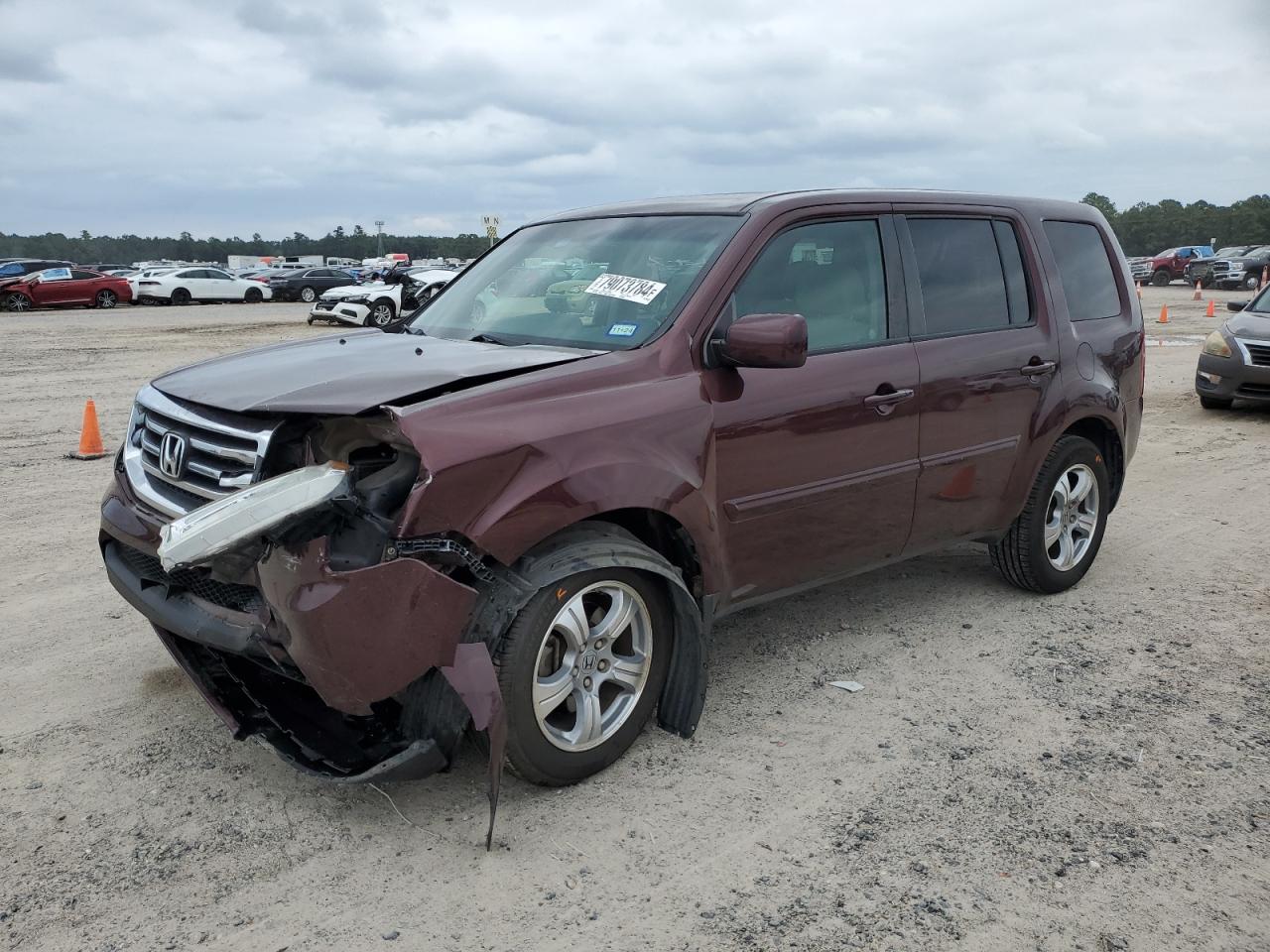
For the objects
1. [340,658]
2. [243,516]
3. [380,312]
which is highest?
[243,516]

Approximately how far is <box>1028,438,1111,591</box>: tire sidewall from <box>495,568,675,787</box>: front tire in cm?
244

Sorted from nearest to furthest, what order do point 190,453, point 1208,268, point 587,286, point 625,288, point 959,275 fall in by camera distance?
point 190,453 → point 625,288 → point 587,286 → point 959,275 → point 1208,268

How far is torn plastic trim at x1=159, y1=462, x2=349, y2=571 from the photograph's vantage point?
2879 millimetres

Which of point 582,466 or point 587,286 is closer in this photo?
point 582,466

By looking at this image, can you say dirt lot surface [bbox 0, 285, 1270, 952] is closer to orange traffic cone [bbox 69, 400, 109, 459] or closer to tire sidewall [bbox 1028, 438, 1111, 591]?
tire sidewall [bbox 1028, 438, 1111, 591]

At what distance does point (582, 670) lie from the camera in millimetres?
3461

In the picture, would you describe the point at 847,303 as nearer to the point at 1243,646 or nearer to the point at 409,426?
the point at 409,426

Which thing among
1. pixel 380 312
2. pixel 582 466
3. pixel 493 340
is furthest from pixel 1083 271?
pixel 380 312

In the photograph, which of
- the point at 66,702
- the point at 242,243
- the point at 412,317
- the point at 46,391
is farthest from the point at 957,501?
Result: the point at 242,243

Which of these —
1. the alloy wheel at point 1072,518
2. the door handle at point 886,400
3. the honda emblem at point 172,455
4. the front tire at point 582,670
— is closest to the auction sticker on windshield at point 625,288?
the door handle at point 886,400

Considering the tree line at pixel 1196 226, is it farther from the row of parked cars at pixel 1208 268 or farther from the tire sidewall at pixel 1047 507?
the tire sidewall at pixel 1047 507

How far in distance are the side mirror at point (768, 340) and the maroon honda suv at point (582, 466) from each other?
1cm

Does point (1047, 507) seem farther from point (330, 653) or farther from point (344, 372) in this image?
point (330, 653)

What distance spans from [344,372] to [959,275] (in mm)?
2810
